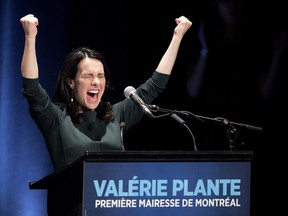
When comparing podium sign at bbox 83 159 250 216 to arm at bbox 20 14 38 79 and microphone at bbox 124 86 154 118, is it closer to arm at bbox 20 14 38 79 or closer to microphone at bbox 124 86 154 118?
microphone at bbox 124 86 154 118

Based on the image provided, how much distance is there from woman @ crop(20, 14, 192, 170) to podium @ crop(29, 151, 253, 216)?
0.57 metres

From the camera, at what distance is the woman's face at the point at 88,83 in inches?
151

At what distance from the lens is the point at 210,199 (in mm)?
3068

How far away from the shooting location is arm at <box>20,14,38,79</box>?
3.53 metres

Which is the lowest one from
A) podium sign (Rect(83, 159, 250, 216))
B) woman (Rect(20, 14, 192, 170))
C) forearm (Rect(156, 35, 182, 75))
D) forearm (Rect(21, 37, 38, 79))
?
podium sign (Rect(83, 159, 250, 216))

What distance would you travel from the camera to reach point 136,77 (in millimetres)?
5457

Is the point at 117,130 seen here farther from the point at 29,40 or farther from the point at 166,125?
the point at 166,125

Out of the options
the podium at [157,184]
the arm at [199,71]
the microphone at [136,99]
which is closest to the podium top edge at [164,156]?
the podium at [157,184]

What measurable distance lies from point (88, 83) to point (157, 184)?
0.98 metres

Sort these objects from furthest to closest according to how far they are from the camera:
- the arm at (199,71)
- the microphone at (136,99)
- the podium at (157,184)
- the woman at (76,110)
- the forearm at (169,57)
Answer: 1. the arm at (199,71)
2. the forearm at (169,57)
3. the woman at (76,110)
4. the microphone at (136,99)
5. the podium at (157,184)

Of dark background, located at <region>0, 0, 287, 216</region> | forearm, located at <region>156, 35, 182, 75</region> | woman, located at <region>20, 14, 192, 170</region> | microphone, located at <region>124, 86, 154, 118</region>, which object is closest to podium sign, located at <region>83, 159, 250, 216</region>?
microphone, located at <region>124, 86, 154, 118</region>

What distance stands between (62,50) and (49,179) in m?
2.23

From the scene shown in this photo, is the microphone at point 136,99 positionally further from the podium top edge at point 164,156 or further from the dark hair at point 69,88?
the dark hair at point 69,88

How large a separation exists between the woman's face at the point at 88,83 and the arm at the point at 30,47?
31 centimetres
